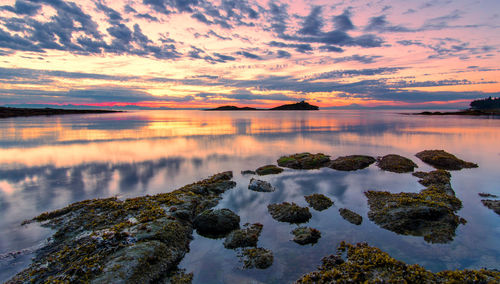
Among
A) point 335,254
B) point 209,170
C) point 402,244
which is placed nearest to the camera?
point 335,254

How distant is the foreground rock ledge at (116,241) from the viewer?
7.10 metres

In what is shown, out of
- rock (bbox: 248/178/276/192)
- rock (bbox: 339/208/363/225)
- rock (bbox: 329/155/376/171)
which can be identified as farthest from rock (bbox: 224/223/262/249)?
rock (bbox: 329/155/376/171)

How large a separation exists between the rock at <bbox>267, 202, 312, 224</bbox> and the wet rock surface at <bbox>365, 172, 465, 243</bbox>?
3436 millimetres

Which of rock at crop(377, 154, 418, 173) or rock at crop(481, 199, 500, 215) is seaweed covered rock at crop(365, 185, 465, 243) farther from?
rock at crop(377, 154, 418, 173)

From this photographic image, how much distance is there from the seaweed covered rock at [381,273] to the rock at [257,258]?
1386 mm

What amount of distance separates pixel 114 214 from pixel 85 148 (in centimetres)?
2854

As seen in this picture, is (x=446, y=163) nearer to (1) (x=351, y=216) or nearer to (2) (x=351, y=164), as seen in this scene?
(2) (x=351, y=164)

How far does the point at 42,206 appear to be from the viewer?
45.4 ft

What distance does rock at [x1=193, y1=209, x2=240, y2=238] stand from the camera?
10.8m

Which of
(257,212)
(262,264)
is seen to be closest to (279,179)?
(257,212)

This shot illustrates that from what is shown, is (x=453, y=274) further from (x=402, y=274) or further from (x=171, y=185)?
(x=171, y=185)

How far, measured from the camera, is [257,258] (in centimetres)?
870

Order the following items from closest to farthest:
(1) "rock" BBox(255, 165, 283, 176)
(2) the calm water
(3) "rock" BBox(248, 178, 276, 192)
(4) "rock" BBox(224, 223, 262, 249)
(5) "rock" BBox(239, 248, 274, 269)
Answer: (5) "rock" BBox(239, 248, 274, 269) < (2) the calm water < (4) "rock" BBox(224, 223, 262, 249) < (3) "rock" BBox(248, 178, 276, 192) < (1) "rock" BBox(255, 165, 283, 176)

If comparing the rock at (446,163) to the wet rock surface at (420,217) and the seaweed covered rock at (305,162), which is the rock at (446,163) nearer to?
the seaweed covered rock at (305,162)
